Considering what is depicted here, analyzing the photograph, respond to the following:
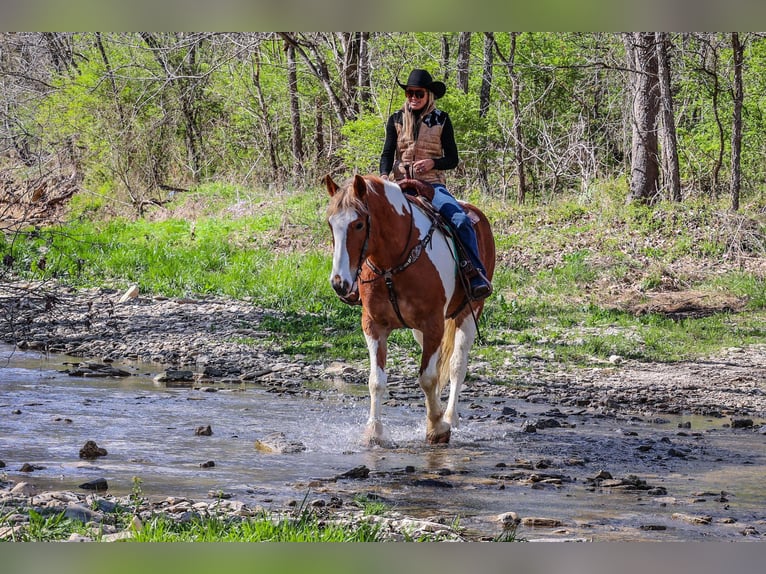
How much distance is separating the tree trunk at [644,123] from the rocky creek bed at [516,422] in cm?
643

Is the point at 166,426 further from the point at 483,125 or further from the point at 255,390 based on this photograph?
the point at 483,125

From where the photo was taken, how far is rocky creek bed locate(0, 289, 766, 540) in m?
5.28

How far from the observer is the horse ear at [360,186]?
6.95 meters

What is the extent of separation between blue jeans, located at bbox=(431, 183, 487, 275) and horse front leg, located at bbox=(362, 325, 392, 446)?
1128 millimetres

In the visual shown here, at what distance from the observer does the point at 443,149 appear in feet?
26.3

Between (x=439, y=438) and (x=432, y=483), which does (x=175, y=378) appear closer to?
(x=439, y=438)

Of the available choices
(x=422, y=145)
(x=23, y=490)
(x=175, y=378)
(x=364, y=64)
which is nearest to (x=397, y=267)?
(x=422, y=145)

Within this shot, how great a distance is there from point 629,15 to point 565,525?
12.5 ft

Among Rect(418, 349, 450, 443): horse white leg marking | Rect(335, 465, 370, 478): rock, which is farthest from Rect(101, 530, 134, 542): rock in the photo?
Rect(418, 349, 450, 443): horse white leg marking

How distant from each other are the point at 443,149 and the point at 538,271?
25.9 feet

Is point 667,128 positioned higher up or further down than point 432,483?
higher up

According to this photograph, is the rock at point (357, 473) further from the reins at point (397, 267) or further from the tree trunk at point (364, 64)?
the tree trunk at point (364, 64)

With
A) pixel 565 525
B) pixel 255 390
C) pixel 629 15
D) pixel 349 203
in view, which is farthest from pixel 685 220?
pixel 629 15

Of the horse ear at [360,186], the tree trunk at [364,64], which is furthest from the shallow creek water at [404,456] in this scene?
the tree trunk at [364,64]
